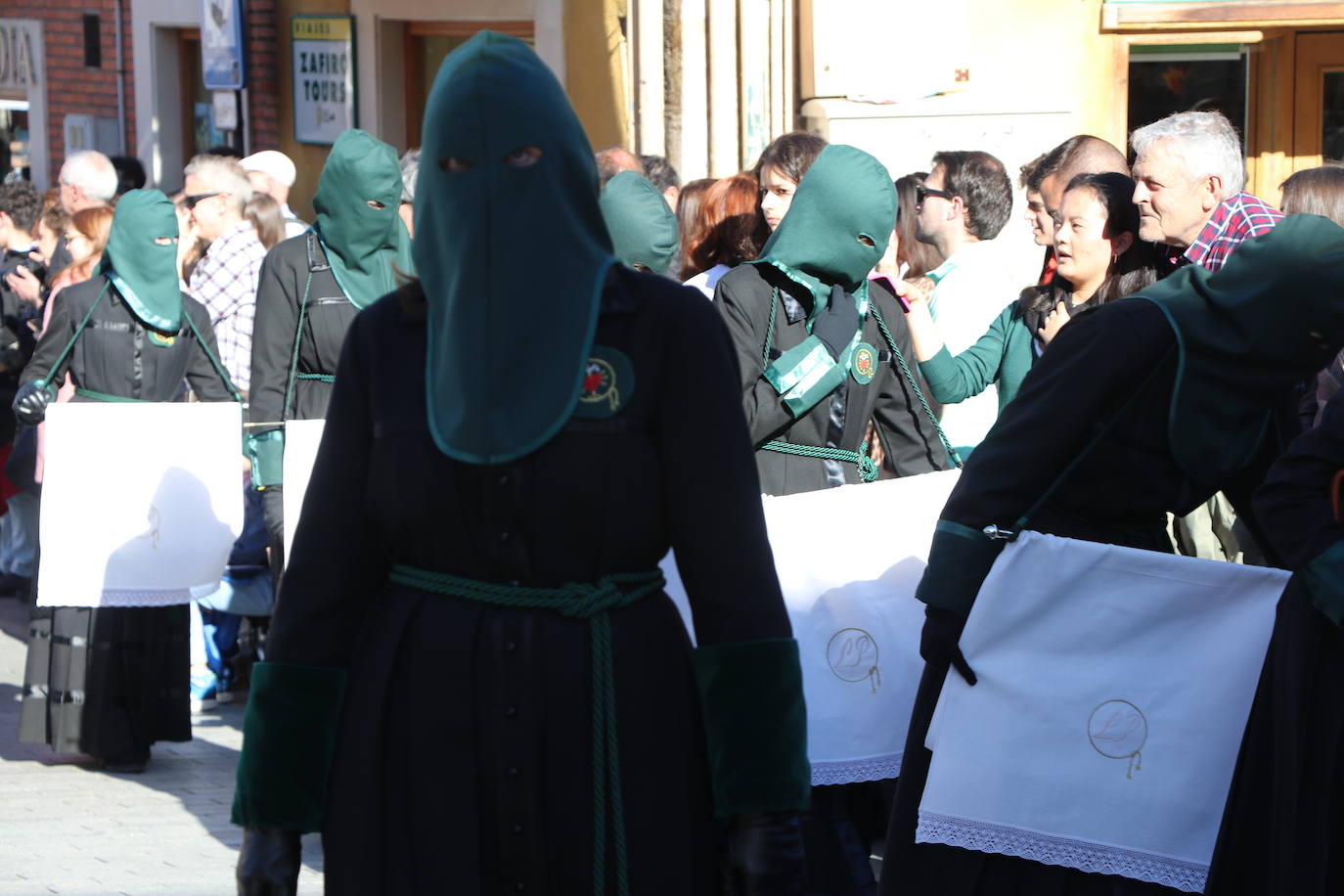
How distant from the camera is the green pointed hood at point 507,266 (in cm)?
258

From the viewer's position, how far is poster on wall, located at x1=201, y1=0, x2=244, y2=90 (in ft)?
51.1

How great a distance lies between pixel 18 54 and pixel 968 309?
55.0ft

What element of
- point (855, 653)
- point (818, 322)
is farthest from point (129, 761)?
point (855, 653)

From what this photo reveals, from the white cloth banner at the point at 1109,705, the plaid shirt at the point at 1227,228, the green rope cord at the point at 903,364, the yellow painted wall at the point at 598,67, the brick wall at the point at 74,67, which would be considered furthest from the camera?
the brick wall at the point at 74,67

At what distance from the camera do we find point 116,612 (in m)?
6.73

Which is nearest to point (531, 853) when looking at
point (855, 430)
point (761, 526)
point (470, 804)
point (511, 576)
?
point (470, 804)

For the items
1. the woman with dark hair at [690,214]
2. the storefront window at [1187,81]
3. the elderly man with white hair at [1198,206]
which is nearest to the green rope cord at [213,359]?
the woman with dark hair at [690,214]

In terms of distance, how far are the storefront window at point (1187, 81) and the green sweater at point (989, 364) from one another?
5.29 metres

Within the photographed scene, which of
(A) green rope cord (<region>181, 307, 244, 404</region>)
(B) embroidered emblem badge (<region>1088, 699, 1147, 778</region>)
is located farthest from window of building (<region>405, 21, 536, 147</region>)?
(B) embroidered emblem badge (<region>1088, 699, 1147, 778</region>)

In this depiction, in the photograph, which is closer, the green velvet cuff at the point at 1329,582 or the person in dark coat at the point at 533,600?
the person in dark coat at the point at 533,600

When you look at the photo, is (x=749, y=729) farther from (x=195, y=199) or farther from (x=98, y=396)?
(x=195, y=199)

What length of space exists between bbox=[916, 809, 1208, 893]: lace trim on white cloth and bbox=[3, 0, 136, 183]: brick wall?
1676 centimetres

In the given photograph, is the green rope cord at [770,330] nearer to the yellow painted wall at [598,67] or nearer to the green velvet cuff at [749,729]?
the green velvet cuff at [749,729]

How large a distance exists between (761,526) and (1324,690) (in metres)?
1.31
